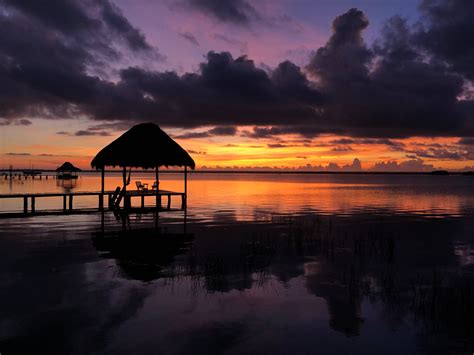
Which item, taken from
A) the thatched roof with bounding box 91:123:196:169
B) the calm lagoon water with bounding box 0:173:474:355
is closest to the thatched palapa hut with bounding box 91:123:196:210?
the thatched roof with bounding box 91:123:196:169

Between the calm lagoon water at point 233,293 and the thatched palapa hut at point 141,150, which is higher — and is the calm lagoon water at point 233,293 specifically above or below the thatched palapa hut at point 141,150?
below

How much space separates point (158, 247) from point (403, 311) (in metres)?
7.74

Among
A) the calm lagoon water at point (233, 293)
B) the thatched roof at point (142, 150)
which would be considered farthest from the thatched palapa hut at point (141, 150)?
the calm lagoon water at point (233, 293)

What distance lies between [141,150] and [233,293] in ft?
53.0

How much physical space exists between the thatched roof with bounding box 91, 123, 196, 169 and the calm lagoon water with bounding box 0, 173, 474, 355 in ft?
26.4

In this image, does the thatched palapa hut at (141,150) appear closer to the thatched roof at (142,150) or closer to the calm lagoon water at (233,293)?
the thatched roof at (142,150)

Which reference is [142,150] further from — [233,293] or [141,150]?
[233,293]

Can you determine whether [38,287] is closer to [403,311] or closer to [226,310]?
[226,310]

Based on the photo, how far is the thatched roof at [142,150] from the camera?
75.1 feet

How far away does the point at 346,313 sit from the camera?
281 inches

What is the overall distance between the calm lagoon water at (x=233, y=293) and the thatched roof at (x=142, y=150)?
8.05 m

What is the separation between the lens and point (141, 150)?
22.8 meters

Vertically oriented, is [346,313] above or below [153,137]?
below

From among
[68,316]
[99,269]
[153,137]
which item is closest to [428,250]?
[99,269]
